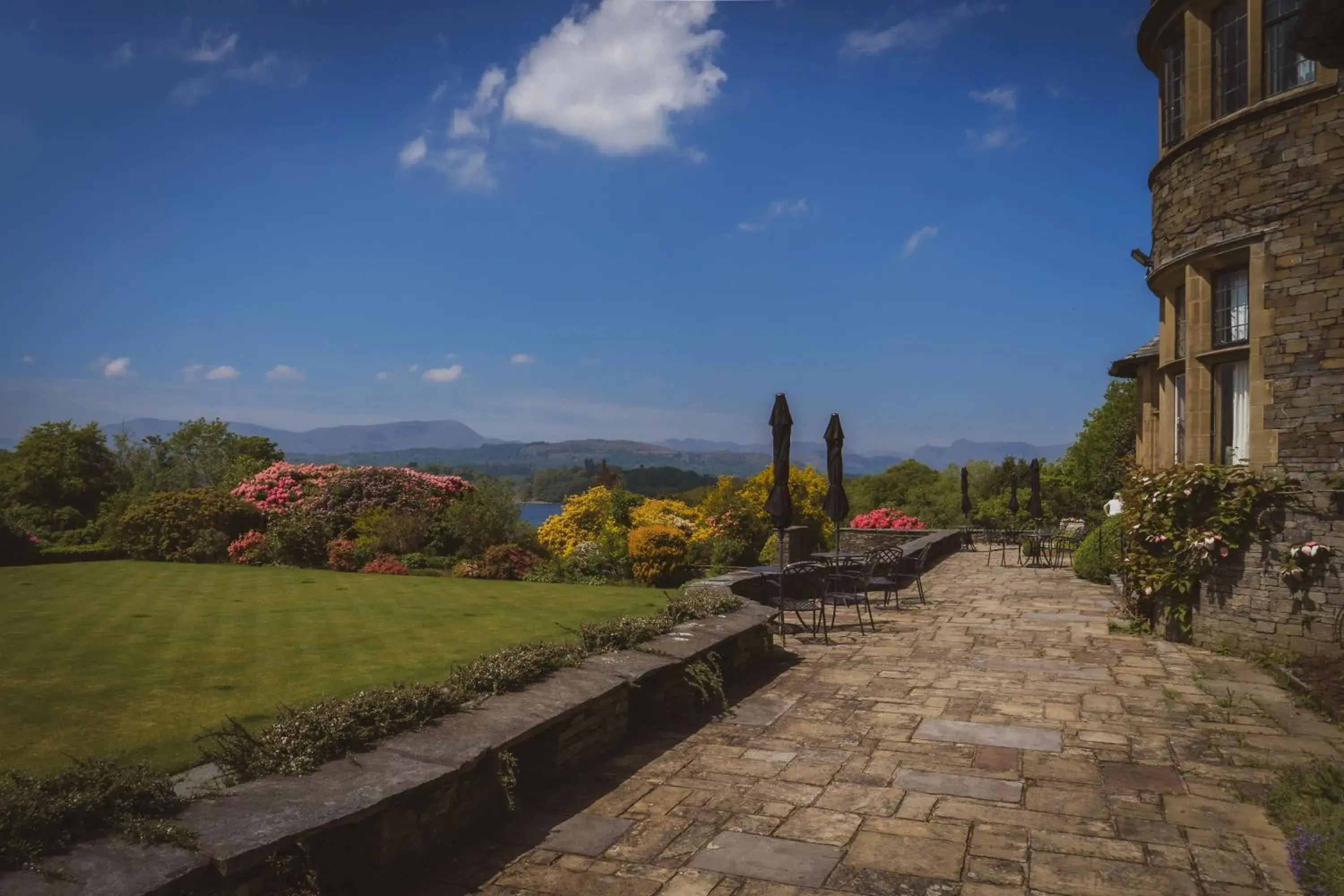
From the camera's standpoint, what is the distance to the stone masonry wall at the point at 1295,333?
8.17m

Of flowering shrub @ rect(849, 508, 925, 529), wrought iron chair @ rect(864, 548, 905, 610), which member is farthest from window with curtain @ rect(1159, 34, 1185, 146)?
flowering shrub @ rect(849, 508, 925, 529)

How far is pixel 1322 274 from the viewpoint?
8273 mm

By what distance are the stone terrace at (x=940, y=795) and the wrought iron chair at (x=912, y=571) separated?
4.66 meters

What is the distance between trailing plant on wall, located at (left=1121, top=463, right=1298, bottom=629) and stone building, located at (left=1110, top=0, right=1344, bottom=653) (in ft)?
0.58

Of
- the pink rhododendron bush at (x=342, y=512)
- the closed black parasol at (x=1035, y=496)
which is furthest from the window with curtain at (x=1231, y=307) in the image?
the pink rhododendron bush at (x=342, y=512)

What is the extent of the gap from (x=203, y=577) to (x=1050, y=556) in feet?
54.6

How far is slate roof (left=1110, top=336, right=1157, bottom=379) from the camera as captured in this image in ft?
46.7

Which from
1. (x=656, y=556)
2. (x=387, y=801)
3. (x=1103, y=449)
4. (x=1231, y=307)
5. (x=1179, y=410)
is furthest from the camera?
(x=1103, y=449)

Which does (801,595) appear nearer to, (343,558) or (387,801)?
(387,801)

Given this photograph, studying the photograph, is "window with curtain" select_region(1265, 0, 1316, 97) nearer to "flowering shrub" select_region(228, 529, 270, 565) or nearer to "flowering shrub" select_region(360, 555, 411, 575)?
"flowering shrub" select_region(360, 555, 411, 575)

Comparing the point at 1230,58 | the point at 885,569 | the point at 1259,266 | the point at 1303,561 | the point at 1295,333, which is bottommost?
the point at 885,569

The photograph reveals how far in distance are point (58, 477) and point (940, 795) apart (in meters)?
25.5

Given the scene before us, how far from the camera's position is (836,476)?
1362 centimetres

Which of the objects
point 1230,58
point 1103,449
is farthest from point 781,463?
point 1103,449
